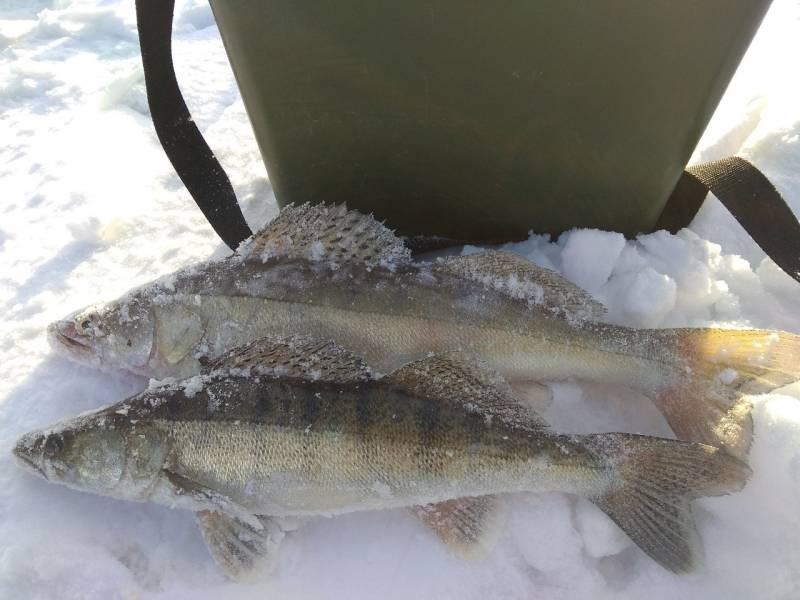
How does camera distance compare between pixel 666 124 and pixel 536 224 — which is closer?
pixel 666 124

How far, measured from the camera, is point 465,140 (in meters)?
1.65

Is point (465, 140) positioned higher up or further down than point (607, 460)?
higher up

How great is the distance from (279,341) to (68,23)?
311 cm

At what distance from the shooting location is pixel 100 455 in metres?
1.32

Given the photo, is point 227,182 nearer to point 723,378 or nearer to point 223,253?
point 223,253

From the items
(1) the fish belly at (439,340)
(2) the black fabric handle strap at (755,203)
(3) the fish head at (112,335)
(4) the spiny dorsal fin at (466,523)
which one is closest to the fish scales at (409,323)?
(1) the fish belly at (439,340)

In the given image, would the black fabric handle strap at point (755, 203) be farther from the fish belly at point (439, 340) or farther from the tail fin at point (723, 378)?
the fish belly at point (439, 340)

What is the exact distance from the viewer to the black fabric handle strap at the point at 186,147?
1.79 meters

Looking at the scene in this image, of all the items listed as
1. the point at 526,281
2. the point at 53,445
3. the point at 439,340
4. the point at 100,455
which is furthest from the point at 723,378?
the point at 53,445

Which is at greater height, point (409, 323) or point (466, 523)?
point (409, 323)

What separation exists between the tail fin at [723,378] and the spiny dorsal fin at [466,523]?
19.2 inches

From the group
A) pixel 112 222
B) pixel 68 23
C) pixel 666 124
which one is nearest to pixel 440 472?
pixel 666 124

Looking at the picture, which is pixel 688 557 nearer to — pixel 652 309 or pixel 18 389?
pixel 652 309

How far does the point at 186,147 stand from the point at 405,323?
93 cm
